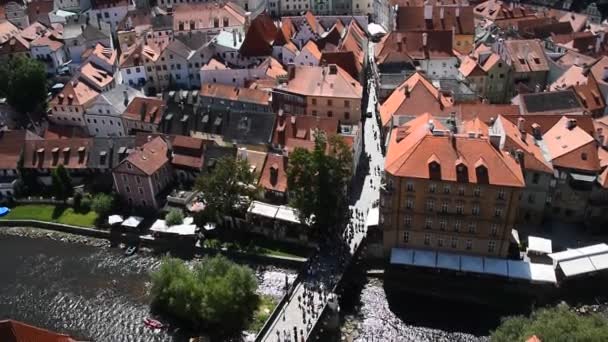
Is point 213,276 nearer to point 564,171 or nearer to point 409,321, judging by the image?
point 409,321

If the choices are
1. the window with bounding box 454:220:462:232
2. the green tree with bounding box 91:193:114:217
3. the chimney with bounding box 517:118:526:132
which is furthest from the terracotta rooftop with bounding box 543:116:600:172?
the green tree with bounding box 91:193:114:217

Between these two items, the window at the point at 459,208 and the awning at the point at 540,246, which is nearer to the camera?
the window at the point at 459,208

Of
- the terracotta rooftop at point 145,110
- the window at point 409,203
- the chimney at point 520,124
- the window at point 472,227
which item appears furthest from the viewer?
the terracotta rooftop at point 145,110

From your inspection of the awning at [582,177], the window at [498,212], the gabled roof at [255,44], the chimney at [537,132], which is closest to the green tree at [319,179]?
the window at [498,212]

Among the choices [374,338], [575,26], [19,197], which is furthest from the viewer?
[575,26]

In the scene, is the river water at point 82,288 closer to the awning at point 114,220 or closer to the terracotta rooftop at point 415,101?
the awning at point 114,220

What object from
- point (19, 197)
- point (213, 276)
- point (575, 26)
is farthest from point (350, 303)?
point (575, 26)

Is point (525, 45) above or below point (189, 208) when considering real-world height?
above

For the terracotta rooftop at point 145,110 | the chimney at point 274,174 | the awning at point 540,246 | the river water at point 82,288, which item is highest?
the terracotta rooftop at point 145,110
